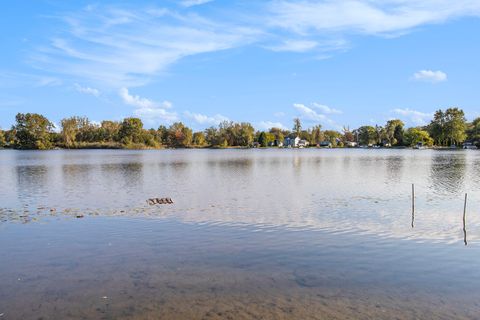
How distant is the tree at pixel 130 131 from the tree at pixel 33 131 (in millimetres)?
33312

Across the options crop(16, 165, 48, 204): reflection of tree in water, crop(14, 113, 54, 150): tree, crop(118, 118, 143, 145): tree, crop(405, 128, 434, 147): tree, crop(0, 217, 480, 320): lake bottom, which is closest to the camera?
crop(0, 217, 480, 320): lake bottom

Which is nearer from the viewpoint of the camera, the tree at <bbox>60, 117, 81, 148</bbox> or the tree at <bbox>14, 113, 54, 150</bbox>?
the tree at <bbox>14, 113, 54, 150</bbox>

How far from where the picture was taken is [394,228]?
18.3m

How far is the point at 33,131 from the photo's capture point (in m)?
172

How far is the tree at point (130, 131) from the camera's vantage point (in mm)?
193000

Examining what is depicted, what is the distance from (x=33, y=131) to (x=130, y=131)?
43.5 meters

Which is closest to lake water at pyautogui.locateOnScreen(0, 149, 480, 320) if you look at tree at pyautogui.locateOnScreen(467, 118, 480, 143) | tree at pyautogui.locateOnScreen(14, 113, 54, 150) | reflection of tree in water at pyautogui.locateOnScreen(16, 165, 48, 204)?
reflection of tree in water at pyautogui.locateOnScreen(16, 165, 48, 204)

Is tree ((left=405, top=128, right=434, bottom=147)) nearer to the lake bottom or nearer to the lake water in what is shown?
the lake water

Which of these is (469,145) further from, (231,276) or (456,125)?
(231,276)

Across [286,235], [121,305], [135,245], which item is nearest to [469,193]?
[286,235]

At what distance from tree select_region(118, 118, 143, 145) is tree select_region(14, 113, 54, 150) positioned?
33.3 metres

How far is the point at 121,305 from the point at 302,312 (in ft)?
14.8

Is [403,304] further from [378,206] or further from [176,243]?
[378,206]

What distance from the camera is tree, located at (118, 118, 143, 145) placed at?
193 m
